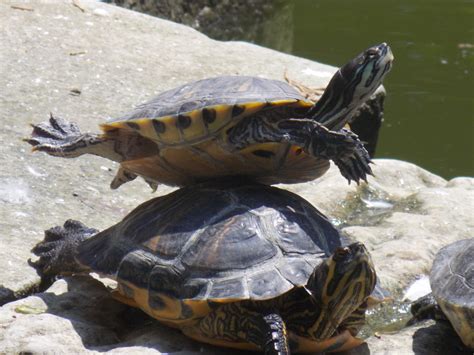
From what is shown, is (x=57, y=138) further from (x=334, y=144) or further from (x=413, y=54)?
(x=413, y=54)

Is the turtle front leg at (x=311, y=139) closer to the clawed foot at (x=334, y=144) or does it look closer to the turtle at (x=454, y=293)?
the clawed foot at (x=334, y=144)

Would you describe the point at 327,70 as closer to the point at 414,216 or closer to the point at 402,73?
the point at 414,216

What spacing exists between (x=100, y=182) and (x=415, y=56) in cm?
719

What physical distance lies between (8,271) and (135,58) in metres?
2.70

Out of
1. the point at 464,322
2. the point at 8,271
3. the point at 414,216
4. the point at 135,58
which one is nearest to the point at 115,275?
the point at 8,271

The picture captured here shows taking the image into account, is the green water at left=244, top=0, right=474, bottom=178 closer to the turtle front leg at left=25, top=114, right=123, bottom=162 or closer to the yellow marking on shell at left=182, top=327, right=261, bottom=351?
the turtle front leg at left=25, top=114, right=123, bottom=162

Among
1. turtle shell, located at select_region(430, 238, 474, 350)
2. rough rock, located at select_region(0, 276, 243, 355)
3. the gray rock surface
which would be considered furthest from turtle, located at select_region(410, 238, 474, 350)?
rough rock, located at select_region(0, 276, 243, 355)

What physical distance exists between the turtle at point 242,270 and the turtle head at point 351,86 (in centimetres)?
42

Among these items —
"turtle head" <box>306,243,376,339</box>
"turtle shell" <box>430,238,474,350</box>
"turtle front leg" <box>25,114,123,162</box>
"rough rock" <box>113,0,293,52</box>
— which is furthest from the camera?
"rough rock" <box>113,0,293,52</box>

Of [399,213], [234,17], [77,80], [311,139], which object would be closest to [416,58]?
[234,17]

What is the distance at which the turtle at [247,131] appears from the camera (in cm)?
327

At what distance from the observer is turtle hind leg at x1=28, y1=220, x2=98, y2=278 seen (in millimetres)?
3417

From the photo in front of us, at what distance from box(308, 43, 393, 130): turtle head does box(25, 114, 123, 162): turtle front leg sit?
821 mm

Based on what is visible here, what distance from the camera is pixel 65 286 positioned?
3332mm
